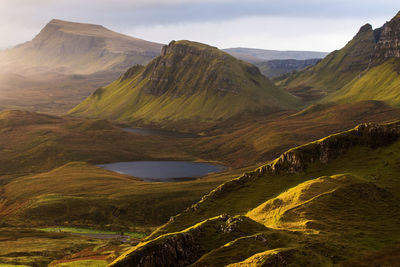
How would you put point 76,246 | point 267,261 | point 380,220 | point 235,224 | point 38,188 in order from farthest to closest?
point 38,188 < point 76,246 < point 380,220 < point 235,224 < point 267,261

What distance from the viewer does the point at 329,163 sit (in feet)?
294

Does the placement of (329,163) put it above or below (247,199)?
above

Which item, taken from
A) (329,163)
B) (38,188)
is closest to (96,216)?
(38,188)

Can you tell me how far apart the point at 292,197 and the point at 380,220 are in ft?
52.5

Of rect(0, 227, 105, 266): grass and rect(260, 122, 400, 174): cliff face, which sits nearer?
rect(260, 122, 400, 174): cliff face

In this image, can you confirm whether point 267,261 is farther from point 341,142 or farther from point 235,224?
point 341,142

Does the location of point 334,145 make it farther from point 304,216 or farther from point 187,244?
point 187,244

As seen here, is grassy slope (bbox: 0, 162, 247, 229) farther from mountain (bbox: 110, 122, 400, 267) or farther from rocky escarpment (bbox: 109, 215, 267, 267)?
rocky escarpment (bbox: 109, 215, 267, 267)

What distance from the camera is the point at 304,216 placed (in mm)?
67000

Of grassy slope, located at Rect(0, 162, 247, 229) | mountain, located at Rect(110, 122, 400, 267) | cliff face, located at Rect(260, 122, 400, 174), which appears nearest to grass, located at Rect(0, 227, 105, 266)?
grassy slope, located at Rect(0, 162, 247, 229)

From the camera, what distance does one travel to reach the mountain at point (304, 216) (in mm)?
53125

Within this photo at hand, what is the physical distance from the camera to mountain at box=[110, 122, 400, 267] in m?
53.1

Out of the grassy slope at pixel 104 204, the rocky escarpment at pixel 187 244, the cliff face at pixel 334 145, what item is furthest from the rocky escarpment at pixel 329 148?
the grassy slope at pixel 104 204

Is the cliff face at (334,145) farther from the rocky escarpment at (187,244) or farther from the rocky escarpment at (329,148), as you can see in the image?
the rocky escarpment at (187,244)
